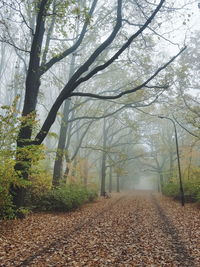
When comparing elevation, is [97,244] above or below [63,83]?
below

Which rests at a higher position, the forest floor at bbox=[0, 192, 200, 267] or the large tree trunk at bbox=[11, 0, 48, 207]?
the large tree trunk at bbox=[11, 0, 48, 207]

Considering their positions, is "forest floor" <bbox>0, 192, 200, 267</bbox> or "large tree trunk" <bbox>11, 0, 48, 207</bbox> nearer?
"forest floor" <bbox>0, 192, 200, 267</bbox>

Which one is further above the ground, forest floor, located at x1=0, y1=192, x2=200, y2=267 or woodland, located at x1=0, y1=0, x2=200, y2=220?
woodland, located at x1=0, y1=0, x2=200, y2=220

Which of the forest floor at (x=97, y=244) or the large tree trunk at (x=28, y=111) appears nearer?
the forest floor at (x=97, y=244)

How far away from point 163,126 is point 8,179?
103 feet

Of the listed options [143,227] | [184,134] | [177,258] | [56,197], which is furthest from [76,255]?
[184,134]

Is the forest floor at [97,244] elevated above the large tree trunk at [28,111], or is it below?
below

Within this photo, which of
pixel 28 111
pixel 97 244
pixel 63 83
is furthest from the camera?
pixel 63 83

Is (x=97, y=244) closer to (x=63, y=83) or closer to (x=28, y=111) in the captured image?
(x=28, y=111)

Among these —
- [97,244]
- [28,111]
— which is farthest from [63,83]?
[97,244]

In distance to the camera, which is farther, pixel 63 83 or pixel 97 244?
pixel 63 83

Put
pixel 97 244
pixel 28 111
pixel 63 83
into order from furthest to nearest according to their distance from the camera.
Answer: pixel 63 83 → pixel 28 111 → pixel 97 244

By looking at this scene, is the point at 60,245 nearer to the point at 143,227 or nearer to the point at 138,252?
the point at 138,252

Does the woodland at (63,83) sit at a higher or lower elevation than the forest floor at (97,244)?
higher
